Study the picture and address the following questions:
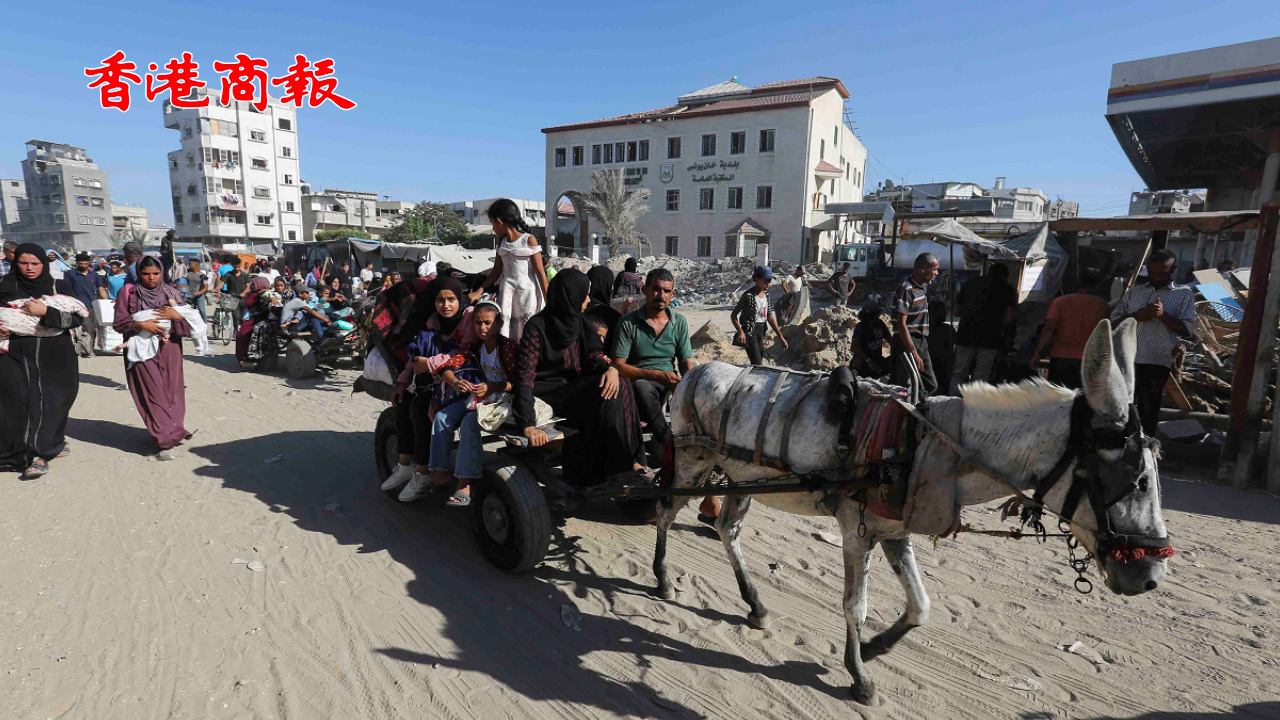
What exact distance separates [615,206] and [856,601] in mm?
40355

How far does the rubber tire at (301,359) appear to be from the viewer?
1102 cm

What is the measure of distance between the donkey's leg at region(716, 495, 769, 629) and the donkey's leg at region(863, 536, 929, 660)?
0.76 m

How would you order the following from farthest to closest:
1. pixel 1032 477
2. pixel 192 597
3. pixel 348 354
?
pixel 348 354 < pixel 192 597 < pixel 1032 477

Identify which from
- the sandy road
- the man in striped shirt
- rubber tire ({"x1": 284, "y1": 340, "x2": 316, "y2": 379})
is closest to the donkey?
the sandy road

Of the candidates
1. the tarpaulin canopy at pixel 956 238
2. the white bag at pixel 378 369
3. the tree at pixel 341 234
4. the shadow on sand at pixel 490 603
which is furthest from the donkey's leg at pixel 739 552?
the tree at pixel 341 234

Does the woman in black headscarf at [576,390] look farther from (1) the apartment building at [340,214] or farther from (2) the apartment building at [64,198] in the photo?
(2) the apartment building at [64,198]

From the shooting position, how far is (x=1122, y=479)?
228 centimetres

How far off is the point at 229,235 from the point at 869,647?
7533 centimetres

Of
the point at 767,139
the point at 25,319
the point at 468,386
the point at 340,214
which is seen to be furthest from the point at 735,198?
the point at 340,214

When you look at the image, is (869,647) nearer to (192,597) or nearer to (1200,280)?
(192,597)

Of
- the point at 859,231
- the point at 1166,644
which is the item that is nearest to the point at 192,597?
the point at 1166,644

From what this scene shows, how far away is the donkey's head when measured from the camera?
225cm

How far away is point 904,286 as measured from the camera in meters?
5.86

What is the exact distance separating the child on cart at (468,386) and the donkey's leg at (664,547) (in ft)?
4.65
